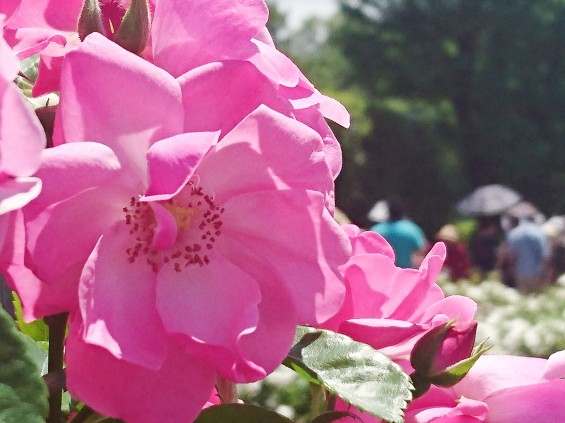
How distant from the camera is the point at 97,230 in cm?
43

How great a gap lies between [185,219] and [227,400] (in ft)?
0.40

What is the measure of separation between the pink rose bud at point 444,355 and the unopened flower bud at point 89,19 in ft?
0.80

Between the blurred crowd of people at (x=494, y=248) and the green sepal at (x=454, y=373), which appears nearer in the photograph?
the green sepal at (x=454, y=373)

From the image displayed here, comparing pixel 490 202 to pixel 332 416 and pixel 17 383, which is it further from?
pixel 17 383

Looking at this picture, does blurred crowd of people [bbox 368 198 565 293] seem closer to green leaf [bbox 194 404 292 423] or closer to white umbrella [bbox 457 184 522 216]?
white umbrella [bbox 457 184 522 216]

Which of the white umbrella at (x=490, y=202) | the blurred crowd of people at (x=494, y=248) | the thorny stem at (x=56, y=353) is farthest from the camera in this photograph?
the white umbrella at (x=490, y=202)

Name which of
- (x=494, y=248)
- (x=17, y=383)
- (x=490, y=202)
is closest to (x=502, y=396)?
(x=17, y=383)

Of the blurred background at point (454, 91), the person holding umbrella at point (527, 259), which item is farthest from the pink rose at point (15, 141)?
the blurred background at point (454, 91)

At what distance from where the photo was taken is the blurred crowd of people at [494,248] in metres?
5.70

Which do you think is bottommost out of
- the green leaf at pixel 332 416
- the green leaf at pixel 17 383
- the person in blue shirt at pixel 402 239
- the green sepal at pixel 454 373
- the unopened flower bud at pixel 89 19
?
the person in blue shirt at pixel 402 239

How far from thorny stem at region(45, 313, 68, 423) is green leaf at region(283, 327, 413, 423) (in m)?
0.12

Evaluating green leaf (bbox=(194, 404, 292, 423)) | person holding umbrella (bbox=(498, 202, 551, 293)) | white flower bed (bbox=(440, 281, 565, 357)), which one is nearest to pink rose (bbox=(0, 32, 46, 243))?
Result: green leaf (bbox=(194, 404, 292, 423))

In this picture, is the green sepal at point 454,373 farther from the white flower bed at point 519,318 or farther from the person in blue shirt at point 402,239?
the person in blue shirt at point 402,239

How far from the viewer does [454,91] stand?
921 inches
